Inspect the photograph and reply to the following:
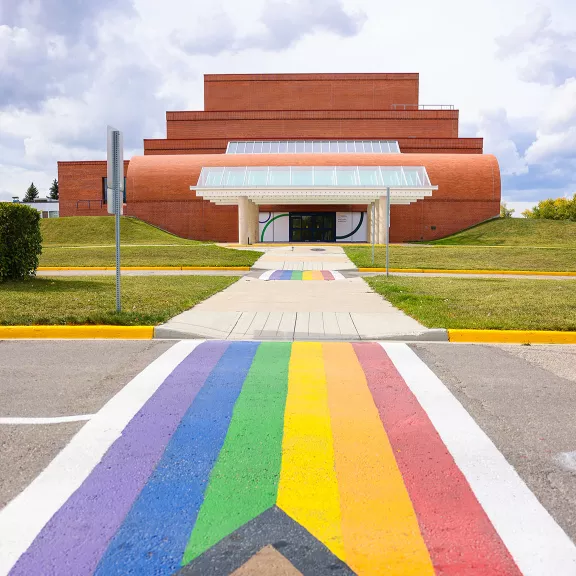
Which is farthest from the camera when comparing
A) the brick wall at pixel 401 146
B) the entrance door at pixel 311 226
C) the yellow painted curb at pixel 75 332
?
the brick wall at pixel 401 146

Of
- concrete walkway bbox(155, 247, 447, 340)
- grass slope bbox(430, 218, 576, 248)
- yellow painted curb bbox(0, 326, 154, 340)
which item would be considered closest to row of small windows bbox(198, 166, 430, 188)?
grass slope bbox(430, 218, 576, 248)

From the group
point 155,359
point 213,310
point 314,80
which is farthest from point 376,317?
point 314,80

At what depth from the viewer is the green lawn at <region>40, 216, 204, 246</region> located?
122ft

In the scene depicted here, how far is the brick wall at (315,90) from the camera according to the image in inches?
2462

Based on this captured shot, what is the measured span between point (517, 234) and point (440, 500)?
4103 centimetres

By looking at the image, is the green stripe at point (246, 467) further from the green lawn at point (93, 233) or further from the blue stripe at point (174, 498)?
the green lawn at point (93, 233)

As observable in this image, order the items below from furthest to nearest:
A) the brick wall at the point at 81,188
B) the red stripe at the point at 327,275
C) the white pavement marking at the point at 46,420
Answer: the brick wall at the point at 81,188
the red stripe at the point at 327,275
the white pavement marking at the point at 46,420

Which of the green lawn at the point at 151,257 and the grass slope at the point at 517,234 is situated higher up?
the grass slope at the point at 517,234

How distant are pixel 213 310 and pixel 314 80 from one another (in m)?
57.6

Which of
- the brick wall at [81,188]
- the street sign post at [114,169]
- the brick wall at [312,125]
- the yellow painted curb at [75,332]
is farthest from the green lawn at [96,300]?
the brick wall at [312,125]

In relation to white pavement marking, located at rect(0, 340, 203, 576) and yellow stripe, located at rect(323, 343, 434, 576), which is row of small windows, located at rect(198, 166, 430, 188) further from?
yellow stripe, located at rect(323, 343, 434, 576)

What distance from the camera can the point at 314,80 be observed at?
205 ft

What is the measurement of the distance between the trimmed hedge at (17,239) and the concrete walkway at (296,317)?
4729 millimetres

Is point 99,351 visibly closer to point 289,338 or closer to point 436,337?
point 289,338
